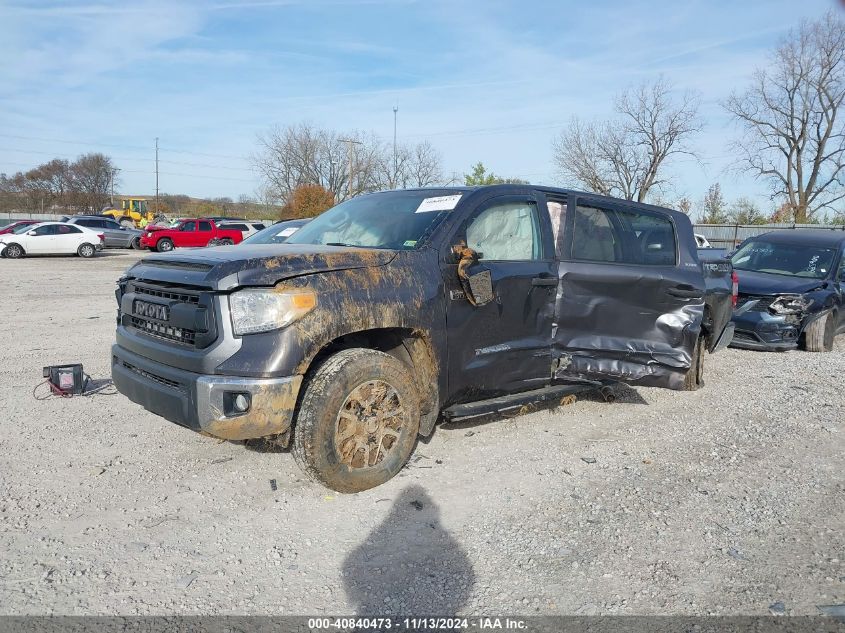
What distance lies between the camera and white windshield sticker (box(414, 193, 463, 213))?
4.41 m

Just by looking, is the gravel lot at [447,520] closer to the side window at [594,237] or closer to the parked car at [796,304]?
the side window at [594,237]

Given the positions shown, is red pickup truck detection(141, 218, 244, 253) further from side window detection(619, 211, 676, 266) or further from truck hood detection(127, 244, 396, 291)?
truck hood detection(127, 244, 396, 291)

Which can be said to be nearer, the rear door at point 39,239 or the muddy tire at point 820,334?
the muddy tire at point 820,334

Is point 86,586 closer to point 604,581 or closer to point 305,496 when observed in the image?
point 305,496

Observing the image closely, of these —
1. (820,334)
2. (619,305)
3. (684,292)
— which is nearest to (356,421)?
(619,305)

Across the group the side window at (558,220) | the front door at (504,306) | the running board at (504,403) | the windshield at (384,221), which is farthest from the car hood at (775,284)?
the windshield at (384,221)

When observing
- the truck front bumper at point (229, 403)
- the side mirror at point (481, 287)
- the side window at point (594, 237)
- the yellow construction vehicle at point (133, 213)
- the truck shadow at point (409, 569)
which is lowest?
the truck shadow at point (409, 569)

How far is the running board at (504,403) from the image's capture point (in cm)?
423

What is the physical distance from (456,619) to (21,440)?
11.7ft

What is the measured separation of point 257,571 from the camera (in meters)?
3.03

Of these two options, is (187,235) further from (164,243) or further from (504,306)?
(504,306)

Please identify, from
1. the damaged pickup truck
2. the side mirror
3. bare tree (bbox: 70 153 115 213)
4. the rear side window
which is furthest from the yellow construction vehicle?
the side mirror

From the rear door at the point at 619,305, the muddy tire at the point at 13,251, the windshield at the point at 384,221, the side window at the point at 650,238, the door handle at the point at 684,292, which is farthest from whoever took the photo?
the muddy tire at the point at 13,251

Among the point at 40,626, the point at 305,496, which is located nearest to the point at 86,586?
the point at 40,626
